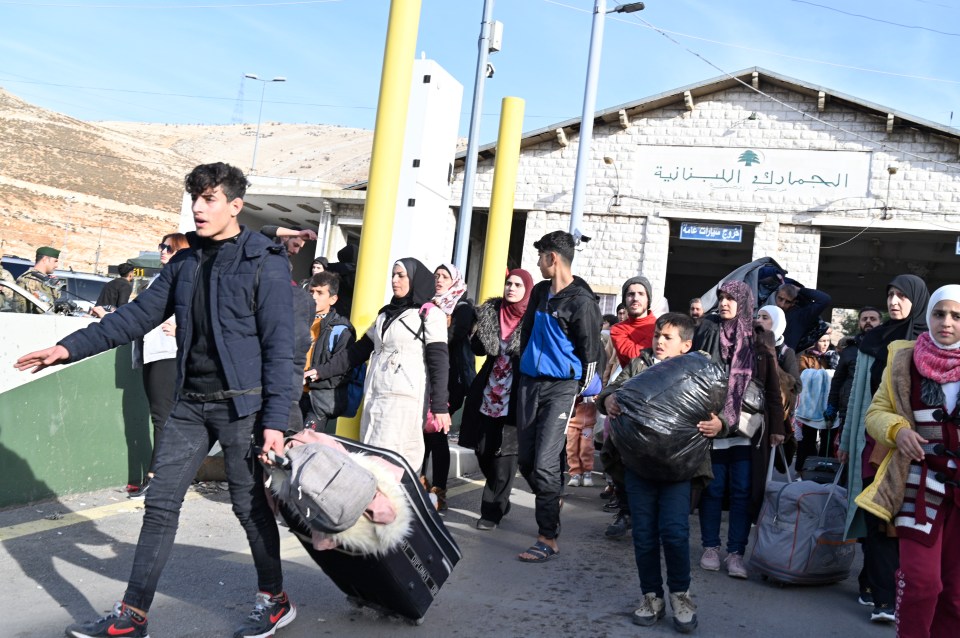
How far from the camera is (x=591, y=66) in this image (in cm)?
1434

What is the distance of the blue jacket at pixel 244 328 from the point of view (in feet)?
13.5

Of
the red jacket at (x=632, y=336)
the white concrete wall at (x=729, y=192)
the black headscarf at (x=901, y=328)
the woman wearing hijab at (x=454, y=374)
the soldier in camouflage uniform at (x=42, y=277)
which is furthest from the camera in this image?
→ the white concrete wall at (x=729, y=192)

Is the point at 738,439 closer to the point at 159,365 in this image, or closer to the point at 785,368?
the point at 785,368

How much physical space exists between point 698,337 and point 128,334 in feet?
11.6

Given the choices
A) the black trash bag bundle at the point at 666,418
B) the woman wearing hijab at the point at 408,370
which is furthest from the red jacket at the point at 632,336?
the black trash bag bundle at the point at 666,418

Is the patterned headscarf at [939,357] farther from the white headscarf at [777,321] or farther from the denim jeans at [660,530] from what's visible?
the white headscarf at [777,321]

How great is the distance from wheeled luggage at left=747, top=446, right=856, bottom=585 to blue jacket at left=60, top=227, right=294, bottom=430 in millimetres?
3198

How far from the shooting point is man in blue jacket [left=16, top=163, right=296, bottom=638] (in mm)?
4098

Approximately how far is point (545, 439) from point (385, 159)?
306cm

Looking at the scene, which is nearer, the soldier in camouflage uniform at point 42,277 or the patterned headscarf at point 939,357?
the patterned headscarf at point 939,357

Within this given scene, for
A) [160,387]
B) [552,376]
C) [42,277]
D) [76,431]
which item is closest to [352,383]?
[160,387]

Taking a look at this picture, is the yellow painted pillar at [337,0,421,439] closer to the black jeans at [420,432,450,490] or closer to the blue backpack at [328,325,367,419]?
the blue backpack at [328,325,367,419]

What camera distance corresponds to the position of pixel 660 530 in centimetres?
482

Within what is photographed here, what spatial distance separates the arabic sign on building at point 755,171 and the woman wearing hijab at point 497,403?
16435 millimetres
